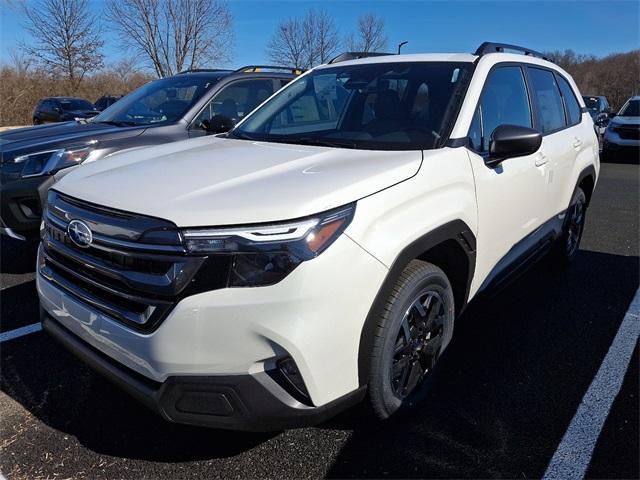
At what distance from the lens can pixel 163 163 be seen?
2.59 m

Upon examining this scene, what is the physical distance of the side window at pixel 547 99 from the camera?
12.3 feet

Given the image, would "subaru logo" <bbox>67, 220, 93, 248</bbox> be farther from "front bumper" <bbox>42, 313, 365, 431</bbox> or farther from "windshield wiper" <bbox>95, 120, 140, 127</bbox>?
"windshield wiper" <bbox>95, 120, 140, 127</bbox>

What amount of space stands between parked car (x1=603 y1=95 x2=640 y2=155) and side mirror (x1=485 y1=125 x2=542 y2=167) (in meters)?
12.6

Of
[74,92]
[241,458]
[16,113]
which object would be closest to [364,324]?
[241,458]

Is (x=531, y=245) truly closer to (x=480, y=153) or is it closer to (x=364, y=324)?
(x=480, y=153)

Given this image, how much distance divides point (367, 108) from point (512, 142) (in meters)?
0.96

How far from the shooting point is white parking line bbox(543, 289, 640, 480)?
221 cm

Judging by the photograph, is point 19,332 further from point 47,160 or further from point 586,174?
point 586,174

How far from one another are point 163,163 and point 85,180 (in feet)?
1.26

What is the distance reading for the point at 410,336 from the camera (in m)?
2.42

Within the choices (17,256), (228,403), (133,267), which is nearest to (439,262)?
(228,403)

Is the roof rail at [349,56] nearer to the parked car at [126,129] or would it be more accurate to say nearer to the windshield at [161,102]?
the parked car at [126,129]

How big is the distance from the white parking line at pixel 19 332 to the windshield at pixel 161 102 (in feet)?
8.01

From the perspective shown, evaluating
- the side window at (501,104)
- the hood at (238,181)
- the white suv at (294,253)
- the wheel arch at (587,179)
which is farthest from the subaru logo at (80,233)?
the wheel arch at (587,179)
